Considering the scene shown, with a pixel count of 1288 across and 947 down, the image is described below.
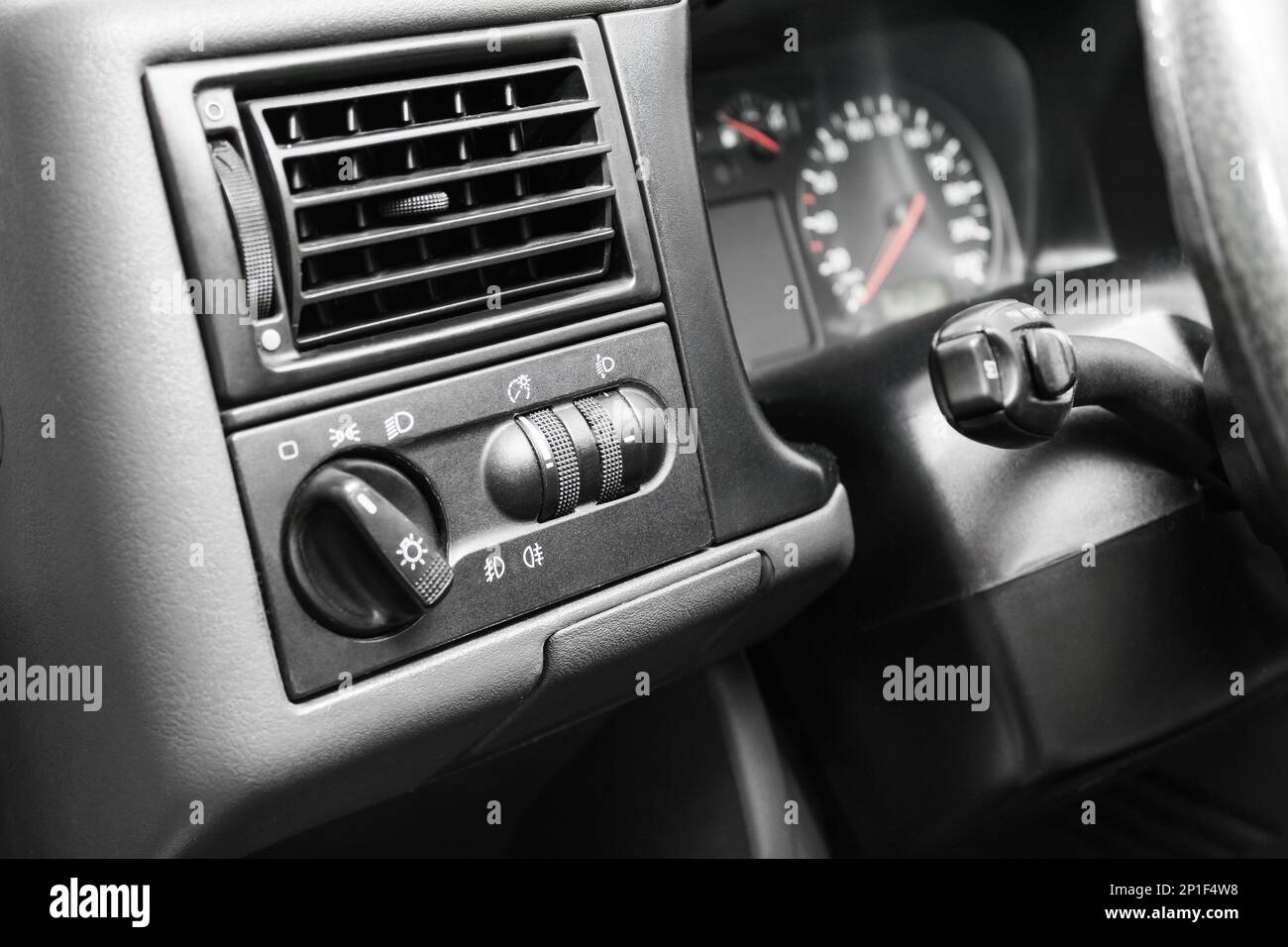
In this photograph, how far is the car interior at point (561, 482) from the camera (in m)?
0.80

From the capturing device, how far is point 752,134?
1.78m

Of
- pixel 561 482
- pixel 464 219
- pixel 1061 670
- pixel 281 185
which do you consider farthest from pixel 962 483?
pixel 281 185

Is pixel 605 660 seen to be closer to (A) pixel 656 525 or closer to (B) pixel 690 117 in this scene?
(A) pixel 656 525

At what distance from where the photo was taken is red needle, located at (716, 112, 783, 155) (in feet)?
5.74

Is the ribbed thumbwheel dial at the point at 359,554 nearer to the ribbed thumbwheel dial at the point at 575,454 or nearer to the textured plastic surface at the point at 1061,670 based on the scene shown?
the ribbed thumbwheel dial at the point at 575,454

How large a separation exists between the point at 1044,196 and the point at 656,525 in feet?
3.61

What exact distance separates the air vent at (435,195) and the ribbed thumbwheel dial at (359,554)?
0.09 m

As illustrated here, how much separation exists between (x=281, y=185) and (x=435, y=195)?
0.10 m

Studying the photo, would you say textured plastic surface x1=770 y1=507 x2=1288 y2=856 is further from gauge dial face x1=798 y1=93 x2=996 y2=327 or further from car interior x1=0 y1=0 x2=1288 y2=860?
gauge dial face x1=798 y1=93 x2=996 y2=327

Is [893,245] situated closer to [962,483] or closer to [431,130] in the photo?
[962,483]

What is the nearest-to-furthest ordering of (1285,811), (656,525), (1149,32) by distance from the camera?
(1149,32), (656,525), (1285,811)

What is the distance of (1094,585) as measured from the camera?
4.07 ft
